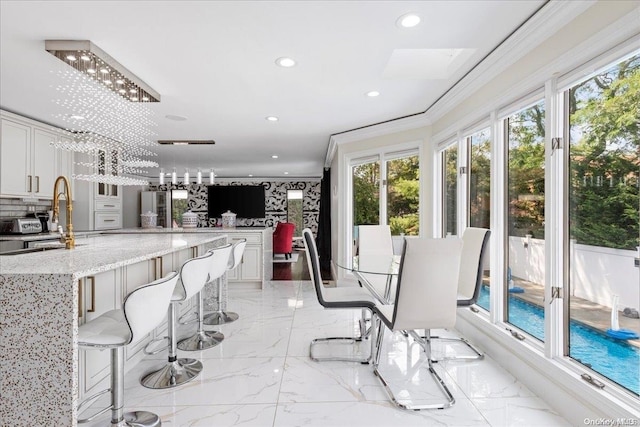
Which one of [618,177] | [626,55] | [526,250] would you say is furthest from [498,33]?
[526,250]

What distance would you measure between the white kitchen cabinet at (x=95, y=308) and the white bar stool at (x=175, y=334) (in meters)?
0.32

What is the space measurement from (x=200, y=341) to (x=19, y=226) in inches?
113

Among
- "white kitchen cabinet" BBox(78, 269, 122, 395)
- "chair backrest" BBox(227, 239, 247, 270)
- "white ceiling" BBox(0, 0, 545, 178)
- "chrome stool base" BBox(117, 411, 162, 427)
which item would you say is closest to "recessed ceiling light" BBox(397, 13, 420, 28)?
"white ceiling" BBox(0, 0, 545, 178)

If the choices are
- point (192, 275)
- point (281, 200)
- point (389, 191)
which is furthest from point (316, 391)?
point (281, 200)

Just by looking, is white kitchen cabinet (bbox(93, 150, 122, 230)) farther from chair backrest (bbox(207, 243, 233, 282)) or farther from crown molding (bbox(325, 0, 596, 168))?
crown molding (bbox(325, 0, 596, 168))

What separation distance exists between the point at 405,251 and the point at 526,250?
45.7 inches

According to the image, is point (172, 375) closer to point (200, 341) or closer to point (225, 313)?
point (200, 341)

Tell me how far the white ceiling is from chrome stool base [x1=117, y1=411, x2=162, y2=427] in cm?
231

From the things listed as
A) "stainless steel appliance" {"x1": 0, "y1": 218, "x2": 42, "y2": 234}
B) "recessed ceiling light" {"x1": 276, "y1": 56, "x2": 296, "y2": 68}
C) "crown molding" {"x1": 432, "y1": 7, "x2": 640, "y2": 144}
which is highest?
"recessed ceiling light" {"x1": 276, "y1": 56, "x2": 296, "y2": 68}

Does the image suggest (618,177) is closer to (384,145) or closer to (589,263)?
(589,263)

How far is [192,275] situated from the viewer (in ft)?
7.47

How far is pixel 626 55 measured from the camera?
1.66 meters

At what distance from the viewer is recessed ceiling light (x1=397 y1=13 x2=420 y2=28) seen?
6.82 ft

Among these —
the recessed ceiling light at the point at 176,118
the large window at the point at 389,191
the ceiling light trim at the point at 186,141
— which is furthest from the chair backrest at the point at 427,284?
the ceiling light trim at the point at 186,141
